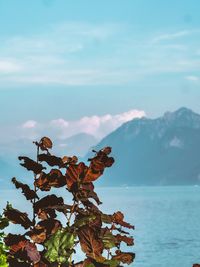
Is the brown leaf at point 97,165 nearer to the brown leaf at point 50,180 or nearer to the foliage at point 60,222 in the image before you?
the foliage at point 60,222

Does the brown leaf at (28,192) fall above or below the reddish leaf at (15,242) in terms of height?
above

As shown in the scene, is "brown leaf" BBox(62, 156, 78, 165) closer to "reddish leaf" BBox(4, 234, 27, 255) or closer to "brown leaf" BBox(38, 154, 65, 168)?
"brown leaf" BBox(38, 154, 65, 168)

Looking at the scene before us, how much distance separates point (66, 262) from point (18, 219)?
2.00 ft

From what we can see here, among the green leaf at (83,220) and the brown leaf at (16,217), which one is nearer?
the green leaf at (83,220)

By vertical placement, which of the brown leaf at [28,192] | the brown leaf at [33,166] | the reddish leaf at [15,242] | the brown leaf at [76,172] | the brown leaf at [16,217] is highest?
the brown leaf at [33,166]

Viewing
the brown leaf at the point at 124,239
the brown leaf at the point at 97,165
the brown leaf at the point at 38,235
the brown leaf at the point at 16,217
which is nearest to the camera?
the brown leaf at the point at 97,165

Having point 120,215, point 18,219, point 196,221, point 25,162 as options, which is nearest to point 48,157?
point 25,162

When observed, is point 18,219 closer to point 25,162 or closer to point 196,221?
point 25,162

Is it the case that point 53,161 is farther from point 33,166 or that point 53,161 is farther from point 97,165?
point 97,165

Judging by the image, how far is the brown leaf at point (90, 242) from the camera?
5.07 meters

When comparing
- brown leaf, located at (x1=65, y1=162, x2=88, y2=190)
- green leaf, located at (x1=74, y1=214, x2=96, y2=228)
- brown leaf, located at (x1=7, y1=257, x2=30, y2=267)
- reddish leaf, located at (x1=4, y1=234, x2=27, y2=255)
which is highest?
brown leaf, located at (x1=65, y1=162, x2=88, y2=190)

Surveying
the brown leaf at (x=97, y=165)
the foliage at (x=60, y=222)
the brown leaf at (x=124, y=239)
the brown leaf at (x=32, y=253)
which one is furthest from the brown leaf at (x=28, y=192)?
the brown leaf at (x=124, y=239)

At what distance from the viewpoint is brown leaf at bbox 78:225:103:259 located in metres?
5.07

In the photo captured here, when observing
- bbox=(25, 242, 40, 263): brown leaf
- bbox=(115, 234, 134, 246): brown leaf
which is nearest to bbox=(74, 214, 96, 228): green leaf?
bbox=(25, 242, 40, 263): brown leaf
